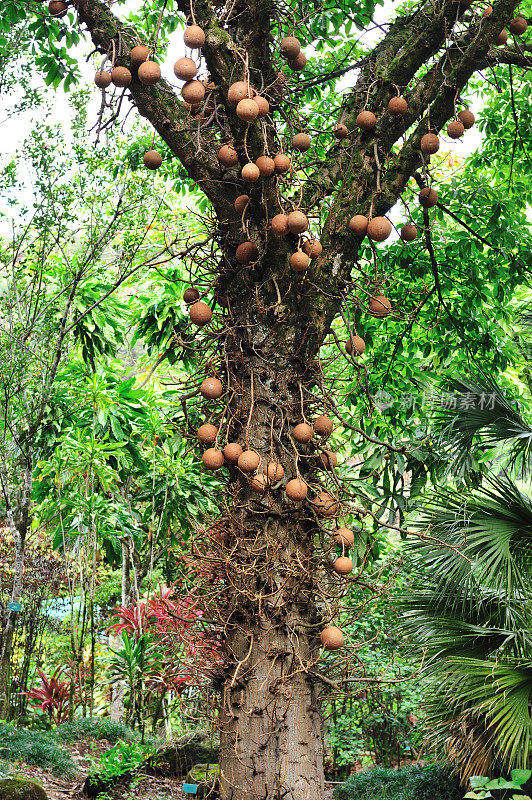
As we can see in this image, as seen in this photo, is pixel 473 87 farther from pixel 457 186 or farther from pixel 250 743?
pixel 250 743

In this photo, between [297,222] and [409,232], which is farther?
[409,232]

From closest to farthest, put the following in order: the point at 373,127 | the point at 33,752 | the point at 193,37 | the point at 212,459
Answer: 1. the point at 193,37
2. the point at 212,459
3. the point at 373,127
4. the point at 33,752

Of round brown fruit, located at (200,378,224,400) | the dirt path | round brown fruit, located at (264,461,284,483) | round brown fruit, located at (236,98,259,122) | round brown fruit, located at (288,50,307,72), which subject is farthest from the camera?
the dirt path

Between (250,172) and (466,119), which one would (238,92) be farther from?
(466,119)

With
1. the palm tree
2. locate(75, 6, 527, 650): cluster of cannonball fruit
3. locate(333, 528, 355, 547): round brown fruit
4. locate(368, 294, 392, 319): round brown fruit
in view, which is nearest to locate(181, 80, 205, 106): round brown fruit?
locate(75, 6, 527, 650): cluster of cannonball fruit

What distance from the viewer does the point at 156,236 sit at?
8375mm

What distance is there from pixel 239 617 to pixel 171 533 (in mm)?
5407

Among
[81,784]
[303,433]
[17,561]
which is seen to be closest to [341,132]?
[303,433]

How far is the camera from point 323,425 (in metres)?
2.36

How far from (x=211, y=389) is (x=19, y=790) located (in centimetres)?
319

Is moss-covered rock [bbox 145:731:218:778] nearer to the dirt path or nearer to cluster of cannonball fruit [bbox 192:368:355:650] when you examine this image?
the dirt path

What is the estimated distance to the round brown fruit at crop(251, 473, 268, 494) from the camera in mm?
2203

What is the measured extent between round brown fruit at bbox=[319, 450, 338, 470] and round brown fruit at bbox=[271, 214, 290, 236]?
0.80 meters

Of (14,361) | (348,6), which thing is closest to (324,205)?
(348,6)
